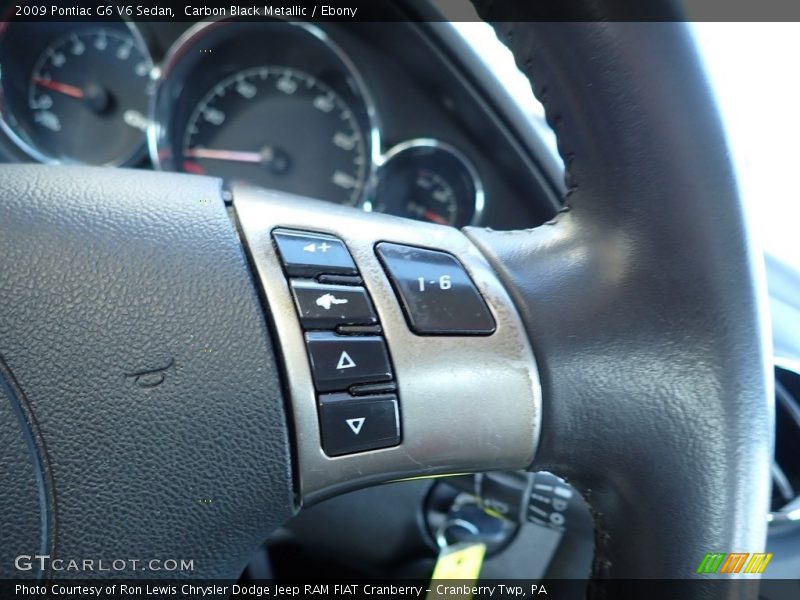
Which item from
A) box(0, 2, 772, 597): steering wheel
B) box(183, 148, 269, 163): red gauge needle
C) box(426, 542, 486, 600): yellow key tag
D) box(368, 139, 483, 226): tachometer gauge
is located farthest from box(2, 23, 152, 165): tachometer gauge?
box(426, 542, 486, 600): yellow key tag

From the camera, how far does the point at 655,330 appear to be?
1.78 feet

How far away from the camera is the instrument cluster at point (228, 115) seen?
5.02 ft

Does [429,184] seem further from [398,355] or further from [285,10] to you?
[398,355]

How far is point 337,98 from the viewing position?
5.16ft

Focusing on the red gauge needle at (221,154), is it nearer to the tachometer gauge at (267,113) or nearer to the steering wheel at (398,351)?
the tachometer gauge at (267,113)

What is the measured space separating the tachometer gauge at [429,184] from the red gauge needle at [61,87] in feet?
2.37

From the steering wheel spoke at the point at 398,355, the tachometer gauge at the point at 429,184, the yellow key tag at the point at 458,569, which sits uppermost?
the tachometer gauge at the point at 429,184

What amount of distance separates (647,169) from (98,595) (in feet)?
1.66

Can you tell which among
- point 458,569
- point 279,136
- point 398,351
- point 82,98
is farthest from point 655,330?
point 82,98

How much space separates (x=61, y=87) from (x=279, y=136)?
52 cm

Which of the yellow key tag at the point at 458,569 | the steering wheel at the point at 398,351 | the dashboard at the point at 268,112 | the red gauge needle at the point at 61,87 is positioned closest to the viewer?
the steering wheel at the point at 398,351

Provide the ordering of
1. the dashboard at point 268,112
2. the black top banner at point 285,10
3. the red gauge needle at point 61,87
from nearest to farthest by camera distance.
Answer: the black top banner at point 285,10
the dashboard at point 268,112
the red gauge needle at point 61,87

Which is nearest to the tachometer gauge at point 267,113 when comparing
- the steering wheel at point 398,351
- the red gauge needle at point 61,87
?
the red gauge needle at point 61,87

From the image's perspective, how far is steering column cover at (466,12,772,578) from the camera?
0.53 metres
